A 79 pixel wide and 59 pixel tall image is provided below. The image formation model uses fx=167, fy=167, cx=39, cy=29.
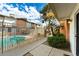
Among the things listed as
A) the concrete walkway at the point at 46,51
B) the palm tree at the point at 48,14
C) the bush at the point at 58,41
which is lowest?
the concrete walkway at the point at 46,51

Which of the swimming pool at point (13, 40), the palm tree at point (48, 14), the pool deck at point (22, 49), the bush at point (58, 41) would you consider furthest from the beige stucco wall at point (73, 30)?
the swimming pool at point (13, 40)

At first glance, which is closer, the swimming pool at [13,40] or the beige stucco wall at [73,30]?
the swimming pool at [13,40]

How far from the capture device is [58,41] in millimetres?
3805

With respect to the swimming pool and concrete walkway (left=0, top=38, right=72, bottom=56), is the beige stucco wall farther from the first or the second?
the swimming pool

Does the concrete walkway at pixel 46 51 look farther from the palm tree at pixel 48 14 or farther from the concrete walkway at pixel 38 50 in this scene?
the palm tree at pixel 48 14

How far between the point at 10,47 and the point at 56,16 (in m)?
1.26

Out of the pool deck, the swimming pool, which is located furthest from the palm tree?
the swimming pool

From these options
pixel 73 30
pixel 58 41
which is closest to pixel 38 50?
pixel 58 41

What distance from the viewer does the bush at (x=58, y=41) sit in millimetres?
3807

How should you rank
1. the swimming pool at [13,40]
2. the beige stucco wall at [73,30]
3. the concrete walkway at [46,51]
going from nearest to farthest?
1. the swimming pool at [13,40]
2. the concrete walkway at [46,51]
3. the beige stucco wall at [73,30]

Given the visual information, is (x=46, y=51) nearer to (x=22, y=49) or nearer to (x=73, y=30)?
(x=22, y=49)

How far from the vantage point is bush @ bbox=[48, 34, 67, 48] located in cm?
381

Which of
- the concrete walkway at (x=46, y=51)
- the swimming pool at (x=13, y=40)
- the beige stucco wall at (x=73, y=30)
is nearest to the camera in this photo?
Answer: the swimming pool at (x=13, y=40)

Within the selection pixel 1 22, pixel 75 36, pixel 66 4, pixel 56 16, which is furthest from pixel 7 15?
pixel 75 36
